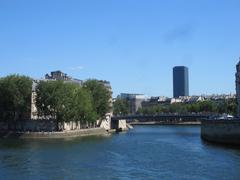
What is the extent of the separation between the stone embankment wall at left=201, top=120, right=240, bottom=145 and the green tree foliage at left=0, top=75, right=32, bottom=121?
121 feet

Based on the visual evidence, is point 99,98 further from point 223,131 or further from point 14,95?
point 223,131

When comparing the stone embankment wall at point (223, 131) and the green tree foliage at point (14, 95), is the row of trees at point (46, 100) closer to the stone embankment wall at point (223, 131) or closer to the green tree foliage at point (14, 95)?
the green tree foliage at point (14, 95)

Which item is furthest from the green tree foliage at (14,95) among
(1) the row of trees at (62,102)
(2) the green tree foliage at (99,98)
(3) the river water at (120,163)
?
(3) the river water at (120,163)

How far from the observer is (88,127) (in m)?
116

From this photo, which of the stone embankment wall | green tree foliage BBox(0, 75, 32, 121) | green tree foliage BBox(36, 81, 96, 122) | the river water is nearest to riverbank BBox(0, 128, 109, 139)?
green tree foliage BBox(36, 81, 96, 122)

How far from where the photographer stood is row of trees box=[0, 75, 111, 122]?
10038 centimetres

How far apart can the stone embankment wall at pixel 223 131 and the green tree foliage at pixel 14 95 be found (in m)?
36.8

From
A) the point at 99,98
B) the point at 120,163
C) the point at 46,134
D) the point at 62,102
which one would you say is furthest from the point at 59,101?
the point at 120,163

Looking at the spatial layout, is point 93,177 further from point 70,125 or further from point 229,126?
point 70,125

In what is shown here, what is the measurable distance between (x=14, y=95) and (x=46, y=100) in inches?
268

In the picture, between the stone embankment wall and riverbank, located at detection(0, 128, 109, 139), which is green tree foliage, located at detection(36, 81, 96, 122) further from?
the stone embankment wall

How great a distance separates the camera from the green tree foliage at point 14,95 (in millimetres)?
102438

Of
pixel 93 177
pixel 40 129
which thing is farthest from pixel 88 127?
pixel 93 177

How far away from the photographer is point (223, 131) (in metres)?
74.1
